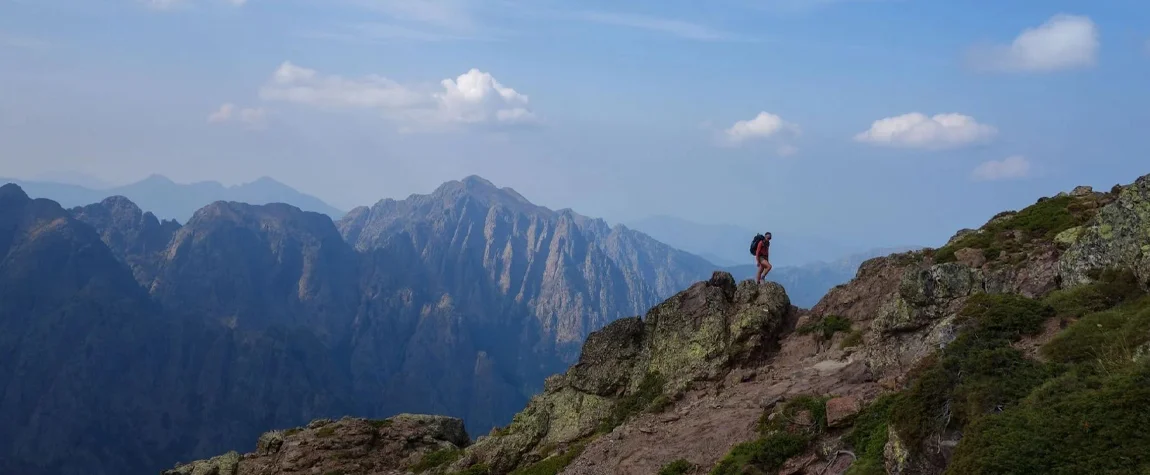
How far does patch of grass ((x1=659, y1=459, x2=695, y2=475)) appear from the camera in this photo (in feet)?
79.0

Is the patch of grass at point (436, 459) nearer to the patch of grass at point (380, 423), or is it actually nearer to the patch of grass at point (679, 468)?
the patch of grass at point (380, 423)

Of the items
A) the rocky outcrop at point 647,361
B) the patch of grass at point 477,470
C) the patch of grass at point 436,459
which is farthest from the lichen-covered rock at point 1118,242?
the patch of grass at point 436,459

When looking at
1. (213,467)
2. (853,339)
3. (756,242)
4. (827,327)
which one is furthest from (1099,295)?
(213,467)

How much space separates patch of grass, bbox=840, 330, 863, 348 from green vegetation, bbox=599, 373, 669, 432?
8.62 m

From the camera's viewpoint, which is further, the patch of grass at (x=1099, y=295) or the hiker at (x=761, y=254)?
the hiker at (x=761, y=254)

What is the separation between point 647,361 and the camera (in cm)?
3856

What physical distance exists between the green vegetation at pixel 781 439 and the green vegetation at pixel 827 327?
1130 cm

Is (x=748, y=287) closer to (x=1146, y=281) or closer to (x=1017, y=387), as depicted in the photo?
(x=1146, y=281)

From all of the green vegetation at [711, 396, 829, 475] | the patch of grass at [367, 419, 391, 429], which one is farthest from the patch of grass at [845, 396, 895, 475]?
the patch of grass at [367, 419, 391, 429]

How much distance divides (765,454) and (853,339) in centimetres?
1306

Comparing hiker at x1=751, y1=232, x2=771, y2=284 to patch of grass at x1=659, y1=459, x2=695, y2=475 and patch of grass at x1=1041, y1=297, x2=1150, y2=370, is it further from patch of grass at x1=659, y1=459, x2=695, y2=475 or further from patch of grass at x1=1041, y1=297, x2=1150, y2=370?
patch of grass at x1=1041, y1=297, x2=1150, y2=370

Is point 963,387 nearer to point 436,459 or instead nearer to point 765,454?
point 765,454

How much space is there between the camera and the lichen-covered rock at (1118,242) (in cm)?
2150

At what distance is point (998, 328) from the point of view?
68.9 feet
